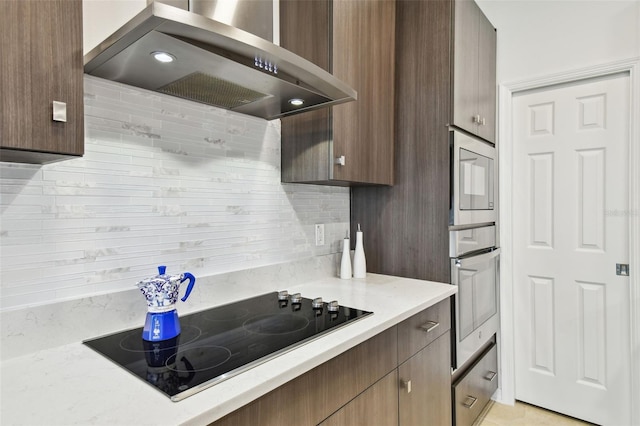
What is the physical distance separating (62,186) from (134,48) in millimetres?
461

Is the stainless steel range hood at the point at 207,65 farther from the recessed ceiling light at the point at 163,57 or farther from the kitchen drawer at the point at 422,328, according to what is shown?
the kitchen drawer at the point at 422,328

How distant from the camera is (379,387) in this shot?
4.25 feet

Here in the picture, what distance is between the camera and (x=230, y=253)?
1.56 m

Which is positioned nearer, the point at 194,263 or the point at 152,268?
the point at 152,268

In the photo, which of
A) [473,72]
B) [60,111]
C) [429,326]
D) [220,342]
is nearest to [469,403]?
[429,326]

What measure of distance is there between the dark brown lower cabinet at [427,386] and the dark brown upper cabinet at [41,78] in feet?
4.35

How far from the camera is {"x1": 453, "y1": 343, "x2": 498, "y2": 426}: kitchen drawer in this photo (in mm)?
1911

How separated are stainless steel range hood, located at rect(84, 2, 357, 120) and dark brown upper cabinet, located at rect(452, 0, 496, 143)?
868 mm

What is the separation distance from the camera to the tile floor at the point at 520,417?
222 cm

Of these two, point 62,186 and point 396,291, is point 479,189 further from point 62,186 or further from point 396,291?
point 62,186

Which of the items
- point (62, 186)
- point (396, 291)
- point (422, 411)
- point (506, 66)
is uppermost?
point (506, 66)

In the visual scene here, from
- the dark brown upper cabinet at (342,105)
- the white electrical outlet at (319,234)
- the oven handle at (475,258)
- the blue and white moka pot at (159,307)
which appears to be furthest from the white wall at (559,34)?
the blue and white moka pot at (159,307)

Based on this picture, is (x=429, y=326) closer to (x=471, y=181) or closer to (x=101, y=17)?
(x=471, y=181)

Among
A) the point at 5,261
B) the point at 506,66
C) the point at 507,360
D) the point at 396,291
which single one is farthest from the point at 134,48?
the point at 507,360
